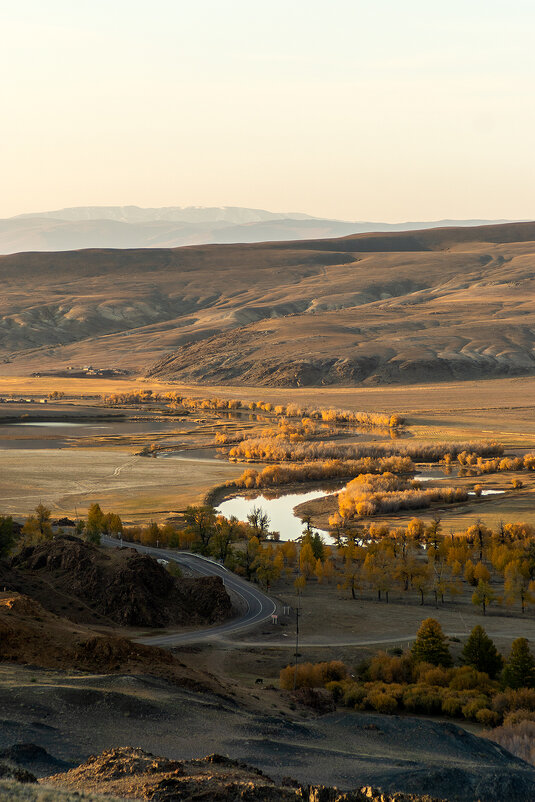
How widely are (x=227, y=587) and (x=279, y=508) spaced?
3101 cm

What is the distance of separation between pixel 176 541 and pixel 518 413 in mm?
96269

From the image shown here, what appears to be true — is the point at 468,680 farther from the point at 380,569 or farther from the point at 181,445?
the point at 181,445

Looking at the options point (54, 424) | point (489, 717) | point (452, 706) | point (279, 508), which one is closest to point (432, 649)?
point (452, 706)

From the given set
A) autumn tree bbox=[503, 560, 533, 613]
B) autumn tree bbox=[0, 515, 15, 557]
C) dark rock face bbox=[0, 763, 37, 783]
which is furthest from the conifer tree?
autumn tree bbox=[0, 515, 15, 557]

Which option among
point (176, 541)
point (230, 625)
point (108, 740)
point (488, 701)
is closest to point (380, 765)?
point (108, 740)

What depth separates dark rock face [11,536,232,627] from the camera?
51500mm

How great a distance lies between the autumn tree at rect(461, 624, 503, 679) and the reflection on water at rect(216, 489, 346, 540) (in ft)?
116

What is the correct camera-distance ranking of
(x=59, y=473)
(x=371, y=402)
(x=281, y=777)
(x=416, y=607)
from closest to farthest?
(x=281, y=777) → (x=416, y=607) → (x=59, y=473) → (x=371, y=402)

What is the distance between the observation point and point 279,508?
88875mm

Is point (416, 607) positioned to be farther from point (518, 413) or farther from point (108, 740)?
point (518, 413)

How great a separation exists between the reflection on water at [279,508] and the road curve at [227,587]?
1419 centimetres

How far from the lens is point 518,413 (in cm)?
15212

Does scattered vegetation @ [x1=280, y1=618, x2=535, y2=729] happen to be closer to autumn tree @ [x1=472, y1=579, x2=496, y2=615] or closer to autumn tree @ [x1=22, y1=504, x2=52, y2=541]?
autumn tree @ [x1=472, y1=579, x2=496, y2=615]

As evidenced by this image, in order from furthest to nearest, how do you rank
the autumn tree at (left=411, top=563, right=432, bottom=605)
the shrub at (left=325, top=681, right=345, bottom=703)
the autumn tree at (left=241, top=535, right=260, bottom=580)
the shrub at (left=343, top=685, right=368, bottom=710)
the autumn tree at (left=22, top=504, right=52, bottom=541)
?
the autumn tree at (left=22, top=504, right=52, bottom=541) → the autumn tree at (left=241, top=535, right=260, bottom=580) → the autumn tree at (left=411, top=563, right=432, bottom=605) → the shrub at (left=325, top=681, right=345, bottom=703) → the shrub at (left=343, top=685, right=368, bottom=710)
